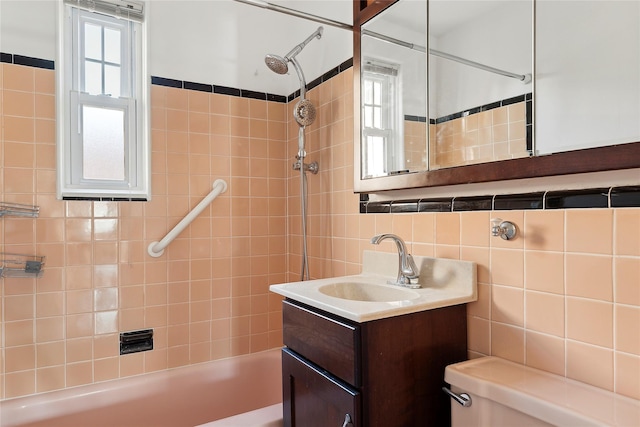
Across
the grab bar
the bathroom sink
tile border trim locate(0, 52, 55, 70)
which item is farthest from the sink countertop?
tile border trim locate(0, 52, 55, 70)

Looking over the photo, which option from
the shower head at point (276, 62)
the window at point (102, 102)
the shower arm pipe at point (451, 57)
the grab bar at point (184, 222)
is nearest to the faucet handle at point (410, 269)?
the shower arm pipe at point (451, 57)

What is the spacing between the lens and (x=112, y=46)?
6.61 feet

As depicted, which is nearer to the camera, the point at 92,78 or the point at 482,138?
the point at 482,138

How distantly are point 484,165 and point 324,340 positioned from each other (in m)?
0.73

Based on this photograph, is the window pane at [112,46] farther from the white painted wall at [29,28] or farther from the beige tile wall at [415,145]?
the beige tile wall at [415,145]

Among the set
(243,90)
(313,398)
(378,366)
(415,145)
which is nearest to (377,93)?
(415,145)

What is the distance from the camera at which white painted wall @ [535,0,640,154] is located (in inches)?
34.7

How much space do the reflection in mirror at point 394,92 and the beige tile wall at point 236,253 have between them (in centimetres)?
20

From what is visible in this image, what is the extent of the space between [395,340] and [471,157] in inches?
24.6

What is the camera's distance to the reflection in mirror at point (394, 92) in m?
1.42

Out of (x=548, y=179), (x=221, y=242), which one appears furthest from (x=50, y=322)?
(x=548, y=179)

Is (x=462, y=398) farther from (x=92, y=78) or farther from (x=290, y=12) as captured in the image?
(x=92, y=78)

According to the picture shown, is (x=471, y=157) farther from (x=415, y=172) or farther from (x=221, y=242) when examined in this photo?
(x=221, y=242)

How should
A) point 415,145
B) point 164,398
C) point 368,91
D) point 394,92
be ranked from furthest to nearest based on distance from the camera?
1. point 164,398
2. point 368,91
3. point 394,92
4. point 415,145
